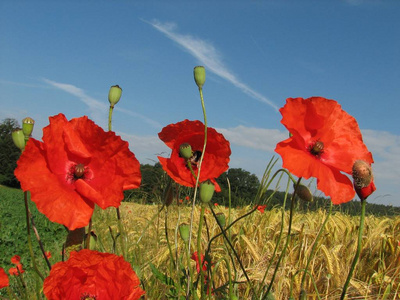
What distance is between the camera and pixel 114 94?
117cm

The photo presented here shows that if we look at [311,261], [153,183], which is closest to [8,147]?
[153,183]

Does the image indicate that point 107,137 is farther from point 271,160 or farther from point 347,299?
point 347,299

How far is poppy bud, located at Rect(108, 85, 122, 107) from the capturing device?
117 centimetres

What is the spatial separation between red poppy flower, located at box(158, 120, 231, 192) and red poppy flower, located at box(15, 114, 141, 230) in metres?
0.20

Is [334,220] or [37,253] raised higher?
[334,220]

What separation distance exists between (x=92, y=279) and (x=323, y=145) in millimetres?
802

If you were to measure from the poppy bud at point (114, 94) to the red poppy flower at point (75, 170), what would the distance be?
0.13 meters

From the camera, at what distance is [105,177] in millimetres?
1067

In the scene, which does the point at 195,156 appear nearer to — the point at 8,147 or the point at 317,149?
the point at 317,149

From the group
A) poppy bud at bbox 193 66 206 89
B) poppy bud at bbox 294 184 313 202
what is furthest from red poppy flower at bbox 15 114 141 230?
poppy bud at bbox 294 184 313 202

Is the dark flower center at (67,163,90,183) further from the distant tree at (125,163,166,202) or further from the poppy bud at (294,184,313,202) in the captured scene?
the distant tree at (125,163,166,202)

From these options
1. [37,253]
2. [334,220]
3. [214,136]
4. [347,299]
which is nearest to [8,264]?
[37,253]

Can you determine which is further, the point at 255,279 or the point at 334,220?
the point at 334,220

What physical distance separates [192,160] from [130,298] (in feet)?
1.93
